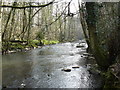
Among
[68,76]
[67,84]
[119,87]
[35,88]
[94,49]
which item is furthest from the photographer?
[68,76]

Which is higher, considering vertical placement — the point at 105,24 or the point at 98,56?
the point at 105,24

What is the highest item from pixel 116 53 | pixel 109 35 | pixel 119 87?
pixel 109 35

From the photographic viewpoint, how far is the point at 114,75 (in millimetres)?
5457

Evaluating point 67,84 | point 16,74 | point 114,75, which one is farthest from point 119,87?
point 16,74

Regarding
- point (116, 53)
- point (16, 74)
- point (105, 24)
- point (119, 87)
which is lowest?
point (16, 74)

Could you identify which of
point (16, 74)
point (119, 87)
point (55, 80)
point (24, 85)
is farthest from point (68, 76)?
point (119, 87)

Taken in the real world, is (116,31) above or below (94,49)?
above

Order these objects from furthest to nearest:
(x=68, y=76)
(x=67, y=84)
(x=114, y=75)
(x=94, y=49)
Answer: (x=68, y=76) < (x=94, y=49) < (x=67, y=84) < (x=114, y=75)

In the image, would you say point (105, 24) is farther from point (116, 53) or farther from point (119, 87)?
point (119, 87)

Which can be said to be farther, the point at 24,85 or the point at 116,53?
the point at 116,53

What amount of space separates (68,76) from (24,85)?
2.99 m

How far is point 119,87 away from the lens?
496cm

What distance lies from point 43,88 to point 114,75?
359 cm

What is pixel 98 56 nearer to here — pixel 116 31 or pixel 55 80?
pixel 116 31
